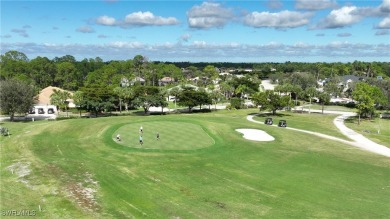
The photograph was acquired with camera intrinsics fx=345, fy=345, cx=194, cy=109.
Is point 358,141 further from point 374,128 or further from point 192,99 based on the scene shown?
point 192,99

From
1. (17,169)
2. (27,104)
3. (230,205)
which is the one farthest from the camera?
(27,104)

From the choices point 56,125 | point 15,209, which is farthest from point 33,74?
point 15,209

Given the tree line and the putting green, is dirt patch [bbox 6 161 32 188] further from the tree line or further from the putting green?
the tree line

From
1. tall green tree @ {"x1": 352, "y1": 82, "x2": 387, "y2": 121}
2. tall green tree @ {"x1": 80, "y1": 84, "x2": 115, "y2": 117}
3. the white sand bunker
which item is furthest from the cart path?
tall green tree @ {"x1": 80, "y1": 84, "x2": 115, "y2": 117}

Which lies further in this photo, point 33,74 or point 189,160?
point 33,74

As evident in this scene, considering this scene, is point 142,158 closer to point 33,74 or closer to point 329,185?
point 329,185
